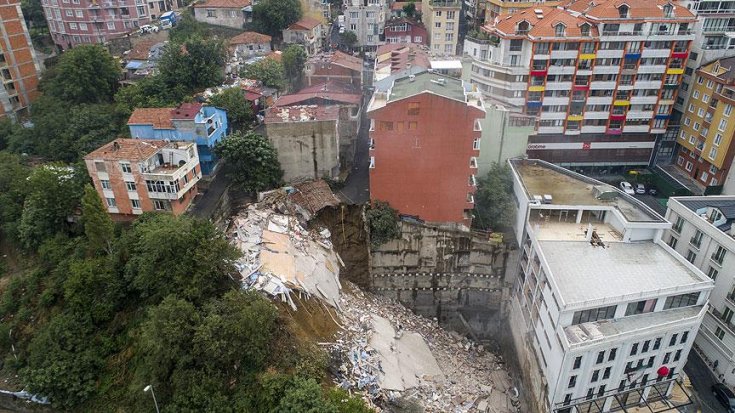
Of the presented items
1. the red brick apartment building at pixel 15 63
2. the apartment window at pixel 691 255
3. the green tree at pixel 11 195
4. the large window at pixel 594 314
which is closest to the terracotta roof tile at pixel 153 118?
the green tree at pixel 11 195

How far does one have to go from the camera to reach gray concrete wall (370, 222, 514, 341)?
39.5m

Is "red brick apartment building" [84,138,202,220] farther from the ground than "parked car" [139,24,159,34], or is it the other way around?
"parked car" [139,24,159,34]

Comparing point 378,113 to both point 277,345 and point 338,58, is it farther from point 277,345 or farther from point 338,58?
point 338,58

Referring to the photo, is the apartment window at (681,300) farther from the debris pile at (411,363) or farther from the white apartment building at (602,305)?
the debris pile at (411,363)

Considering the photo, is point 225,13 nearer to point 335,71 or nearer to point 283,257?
point 335,71

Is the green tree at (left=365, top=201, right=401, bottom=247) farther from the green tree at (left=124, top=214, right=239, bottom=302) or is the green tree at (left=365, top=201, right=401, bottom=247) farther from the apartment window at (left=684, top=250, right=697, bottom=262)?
the apartment window at (left=684, top=250, right=697, bottom=262)

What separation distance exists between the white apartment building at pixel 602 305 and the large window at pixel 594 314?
69 millimetres

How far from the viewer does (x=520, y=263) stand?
38.2 meters

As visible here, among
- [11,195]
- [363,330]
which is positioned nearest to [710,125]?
[363,330]

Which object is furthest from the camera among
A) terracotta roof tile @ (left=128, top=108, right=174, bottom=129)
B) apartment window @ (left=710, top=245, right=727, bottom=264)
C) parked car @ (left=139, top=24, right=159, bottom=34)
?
parked car @ (left=139, top=24, right=159, bottom=34)

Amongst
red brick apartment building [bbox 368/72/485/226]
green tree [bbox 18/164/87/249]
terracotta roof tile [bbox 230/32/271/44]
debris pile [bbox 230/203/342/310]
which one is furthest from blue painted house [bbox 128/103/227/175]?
terracotta roof tile [bbox 230/32/271/44]

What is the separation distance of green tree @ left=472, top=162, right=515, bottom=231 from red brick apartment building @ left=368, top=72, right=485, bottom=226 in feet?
4.24

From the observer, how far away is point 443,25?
7000 centimetres

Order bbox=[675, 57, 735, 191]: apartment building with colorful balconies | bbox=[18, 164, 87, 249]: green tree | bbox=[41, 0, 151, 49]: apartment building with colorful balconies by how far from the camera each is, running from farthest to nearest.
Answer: bbox=[41, 0, 151, 49]: apartment building with colorful balconies → bbox=[675, 57, 735, 191]: apartment building with colorful balconies → bbox=[18, 164, 87, 249]: green tree
